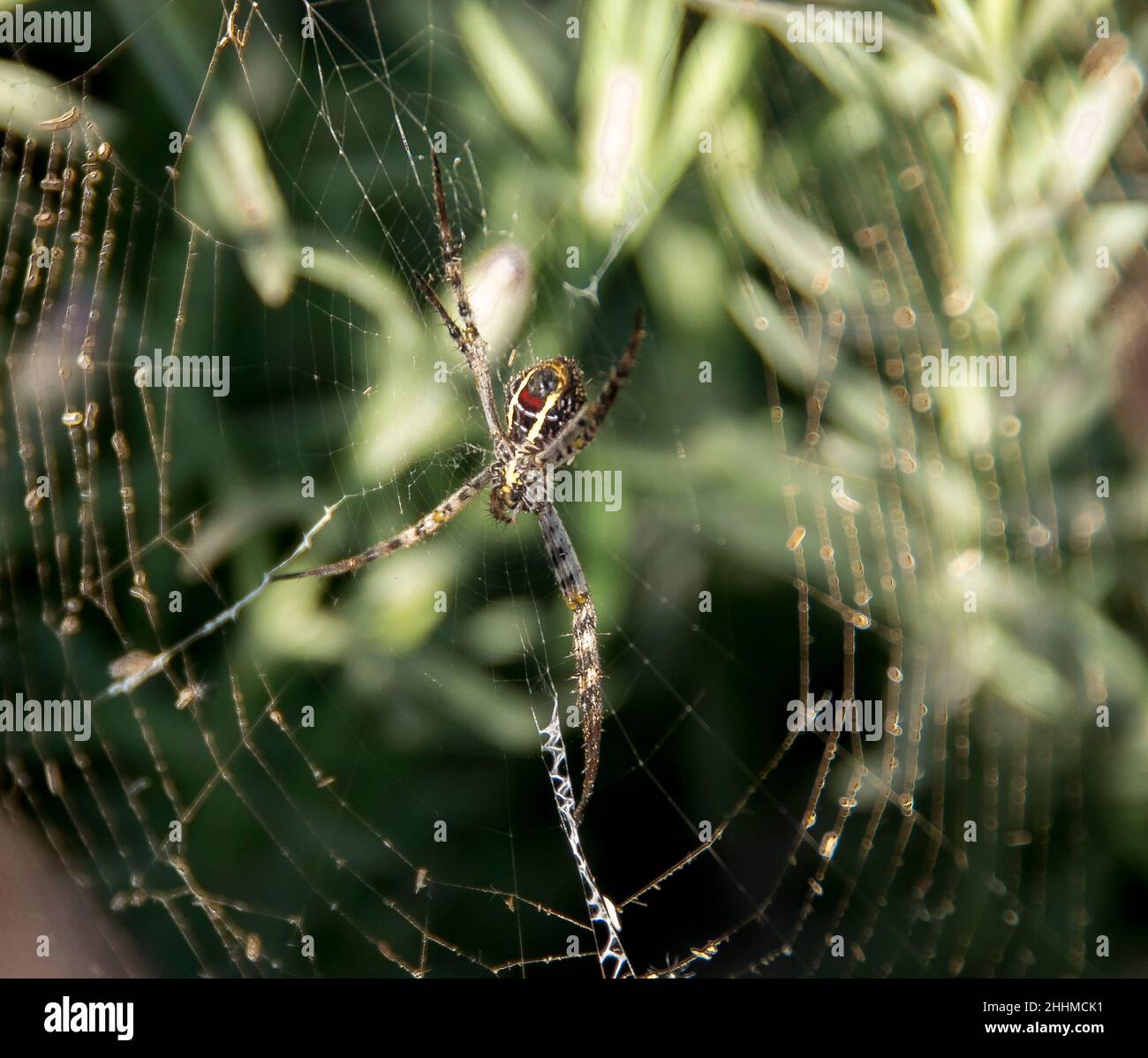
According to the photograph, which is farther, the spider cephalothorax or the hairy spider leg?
the spider cephalothorax

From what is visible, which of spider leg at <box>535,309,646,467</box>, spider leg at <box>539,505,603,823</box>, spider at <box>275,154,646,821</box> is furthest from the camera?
spider leg at <box>539,505,603,823</box>

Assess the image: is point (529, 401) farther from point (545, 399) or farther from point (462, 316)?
point (462, 316)

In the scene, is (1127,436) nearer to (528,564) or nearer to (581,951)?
(528,564)

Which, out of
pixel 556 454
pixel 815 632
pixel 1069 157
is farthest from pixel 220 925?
pixel 1069 157

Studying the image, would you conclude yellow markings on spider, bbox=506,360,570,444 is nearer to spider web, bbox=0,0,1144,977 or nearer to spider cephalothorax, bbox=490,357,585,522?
spider cephalothorax, bbox=490,357,585,522

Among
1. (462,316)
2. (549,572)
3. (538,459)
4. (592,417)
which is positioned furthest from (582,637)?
(462,316)

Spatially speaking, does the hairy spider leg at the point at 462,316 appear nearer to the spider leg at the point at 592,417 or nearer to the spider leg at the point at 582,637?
the spider leg at the point at 592,417

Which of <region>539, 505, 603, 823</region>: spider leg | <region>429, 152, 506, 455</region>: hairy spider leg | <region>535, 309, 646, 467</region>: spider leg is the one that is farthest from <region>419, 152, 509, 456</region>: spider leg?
<region>539, 505, 603, 823</region>: spider leg
